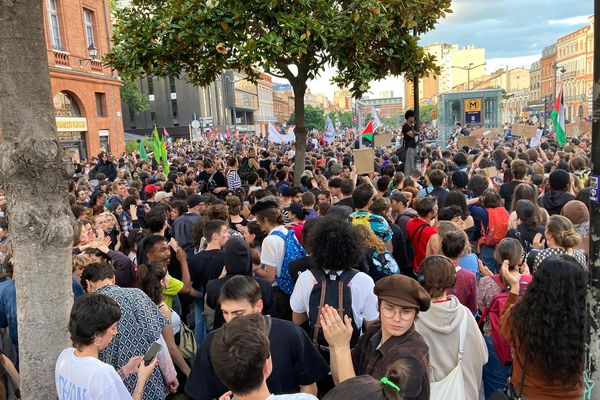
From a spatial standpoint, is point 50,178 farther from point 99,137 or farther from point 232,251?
point 99,137

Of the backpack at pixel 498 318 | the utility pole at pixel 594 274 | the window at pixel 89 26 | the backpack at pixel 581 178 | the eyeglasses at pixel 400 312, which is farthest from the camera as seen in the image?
the window at pixel 89 26

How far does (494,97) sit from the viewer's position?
31.8 meters

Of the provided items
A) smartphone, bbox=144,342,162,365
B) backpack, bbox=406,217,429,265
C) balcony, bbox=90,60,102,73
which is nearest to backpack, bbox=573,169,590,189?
backpack, bbox=406,217,429,265

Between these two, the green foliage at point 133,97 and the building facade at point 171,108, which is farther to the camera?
the building facade at point 171,108

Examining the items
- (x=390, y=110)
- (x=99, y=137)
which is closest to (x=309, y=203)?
(x=99, y=137)

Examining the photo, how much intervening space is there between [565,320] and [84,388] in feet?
8.67

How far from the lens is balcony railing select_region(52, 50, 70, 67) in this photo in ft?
85.9

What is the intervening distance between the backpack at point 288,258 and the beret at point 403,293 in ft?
7.14

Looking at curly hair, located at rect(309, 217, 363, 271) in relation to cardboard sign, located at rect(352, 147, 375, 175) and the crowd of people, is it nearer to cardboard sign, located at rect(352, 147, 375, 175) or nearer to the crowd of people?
the crowd of people

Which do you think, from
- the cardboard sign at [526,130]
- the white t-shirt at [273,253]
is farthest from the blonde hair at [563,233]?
the cardboard sign at [526,130]

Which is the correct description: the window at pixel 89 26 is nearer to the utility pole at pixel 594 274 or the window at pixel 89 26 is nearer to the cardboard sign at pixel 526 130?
the cardboard sign at pixel 526 130

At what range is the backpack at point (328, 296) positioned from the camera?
3.60 metres

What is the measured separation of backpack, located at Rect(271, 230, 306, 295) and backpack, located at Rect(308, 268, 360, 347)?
126 cm

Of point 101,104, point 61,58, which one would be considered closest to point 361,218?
point 61,58
